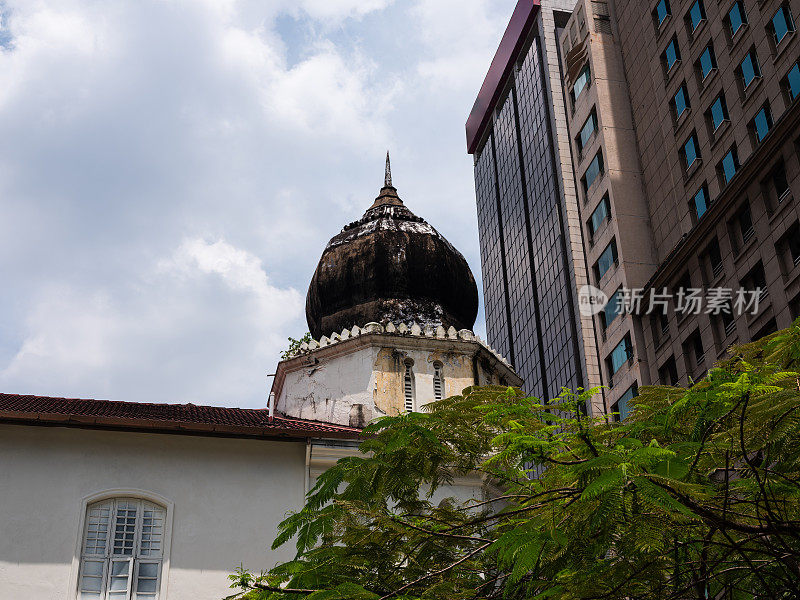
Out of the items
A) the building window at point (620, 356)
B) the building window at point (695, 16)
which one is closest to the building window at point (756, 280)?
the building window at point (620, 356)

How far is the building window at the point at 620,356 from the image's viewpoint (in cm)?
4959

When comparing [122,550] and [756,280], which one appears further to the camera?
[756,280]

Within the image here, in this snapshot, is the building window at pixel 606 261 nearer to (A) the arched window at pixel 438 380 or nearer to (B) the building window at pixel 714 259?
(B) the building window at pixel 714 259

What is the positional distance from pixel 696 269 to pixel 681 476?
1453 inches

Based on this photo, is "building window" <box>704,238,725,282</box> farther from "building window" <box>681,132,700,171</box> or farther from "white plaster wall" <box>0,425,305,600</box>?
"white plaster wall" <box>0,425,305,600</box>

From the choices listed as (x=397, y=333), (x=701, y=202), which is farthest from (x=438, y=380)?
(x=701, y=202)

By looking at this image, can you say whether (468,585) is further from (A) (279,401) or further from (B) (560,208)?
(B) (560,208)

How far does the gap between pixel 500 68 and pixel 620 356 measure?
45.3 metres

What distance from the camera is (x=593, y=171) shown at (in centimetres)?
5647

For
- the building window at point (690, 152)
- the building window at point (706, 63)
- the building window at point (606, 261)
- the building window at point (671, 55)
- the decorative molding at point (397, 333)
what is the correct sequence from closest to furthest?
the decorative molding at point (397, 333) < the building window at point (706, 63) < the building window at point (690, 152) < the building window at point (671, 55) < the building window at point (606, 261)

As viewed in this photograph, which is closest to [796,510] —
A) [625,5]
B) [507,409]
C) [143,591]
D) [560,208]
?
[507,409]

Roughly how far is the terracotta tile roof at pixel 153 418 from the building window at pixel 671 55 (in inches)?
1391

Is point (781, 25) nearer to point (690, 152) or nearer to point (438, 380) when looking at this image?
point (690, 152)

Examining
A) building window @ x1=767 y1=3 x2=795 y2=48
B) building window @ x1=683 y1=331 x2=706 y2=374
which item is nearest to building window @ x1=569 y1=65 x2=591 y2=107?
building window @ x1=767 y1=3 x2=795 y2=48
